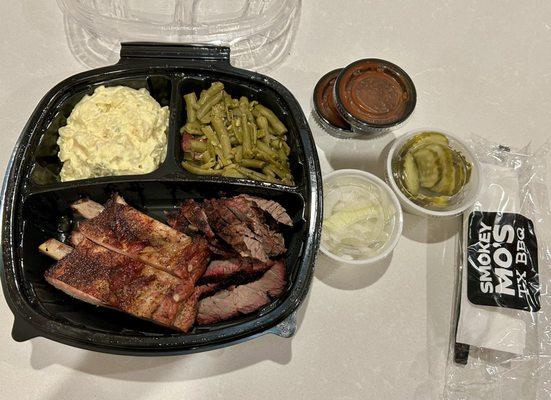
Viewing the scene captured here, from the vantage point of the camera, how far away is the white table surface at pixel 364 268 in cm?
211

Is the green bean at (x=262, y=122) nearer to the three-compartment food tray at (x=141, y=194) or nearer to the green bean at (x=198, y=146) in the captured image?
the three-compartment food tray at (x=141, y=194)

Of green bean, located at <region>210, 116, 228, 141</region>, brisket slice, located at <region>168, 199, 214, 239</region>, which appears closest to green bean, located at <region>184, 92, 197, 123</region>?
green bean, located at <region>210, 116, 228, 141</region>

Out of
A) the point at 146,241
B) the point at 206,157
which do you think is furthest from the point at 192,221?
the point at 206,157

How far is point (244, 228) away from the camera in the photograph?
6.43 feet

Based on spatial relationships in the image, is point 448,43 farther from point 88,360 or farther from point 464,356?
point 88,360

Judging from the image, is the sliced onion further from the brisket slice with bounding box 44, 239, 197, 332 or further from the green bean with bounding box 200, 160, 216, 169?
the brisket slice with bounding box 44, 239, 197, 332

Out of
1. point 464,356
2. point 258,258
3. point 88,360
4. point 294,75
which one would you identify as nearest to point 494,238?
point 464,356

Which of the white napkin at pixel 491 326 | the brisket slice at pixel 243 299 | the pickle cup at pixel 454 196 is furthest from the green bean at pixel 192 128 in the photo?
the white napkin at pixel 491 326

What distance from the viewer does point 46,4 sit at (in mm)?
2711

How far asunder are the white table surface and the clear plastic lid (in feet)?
0.36

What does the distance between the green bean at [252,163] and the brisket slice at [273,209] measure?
217mm

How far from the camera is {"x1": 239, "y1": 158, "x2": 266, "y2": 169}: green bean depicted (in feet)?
7.29

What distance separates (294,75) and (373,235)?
1.09 metres

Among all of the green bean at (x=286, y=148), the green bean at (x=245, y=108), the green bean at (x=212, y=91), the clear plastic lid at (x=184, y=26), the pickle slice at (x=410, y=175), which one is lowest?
the pickle slice at (x=410, y=175)
